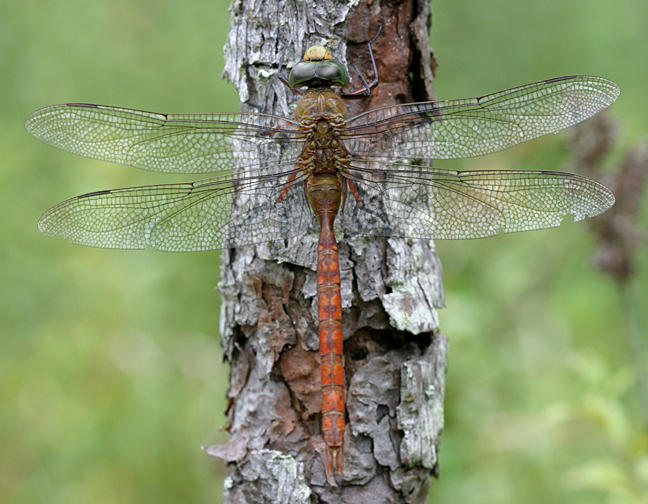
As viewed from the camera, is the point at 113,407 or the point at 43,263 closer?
the point at 113,407

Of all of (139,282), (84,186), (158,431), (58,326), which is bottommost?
(158,431)

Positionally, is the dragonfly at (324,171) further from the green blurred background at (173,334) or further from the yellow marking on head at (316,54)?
the green blurred background at (173,334)

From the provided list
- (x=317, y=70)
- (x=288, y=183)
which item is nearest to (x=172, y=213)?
(x=288, y=183)

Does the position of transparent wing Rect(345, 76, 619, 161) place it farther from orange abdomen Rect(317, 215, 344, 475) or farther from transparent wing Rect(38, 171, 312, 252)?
orange abdomen Rect(317, 215, 344, 475)

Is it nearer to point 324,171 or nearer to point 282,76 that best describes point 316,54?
point 282,76

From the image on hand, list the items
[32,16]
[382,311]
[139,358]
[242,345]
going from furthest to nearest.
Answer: [32,16]
[139,358]
[242,345]
[382,311]

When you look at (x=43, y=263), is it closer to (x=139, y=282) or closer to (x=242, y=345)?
(x=139, y=282)

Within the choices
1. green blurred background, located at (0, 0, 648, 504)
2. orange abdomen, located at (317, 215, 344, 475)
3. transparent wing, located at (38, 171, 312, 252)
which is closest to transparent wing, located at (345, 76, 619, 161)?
transparent wing, located at (38, 171, 312, 252)

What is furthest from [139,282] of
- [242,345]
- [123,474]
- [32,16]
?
[32,16]
